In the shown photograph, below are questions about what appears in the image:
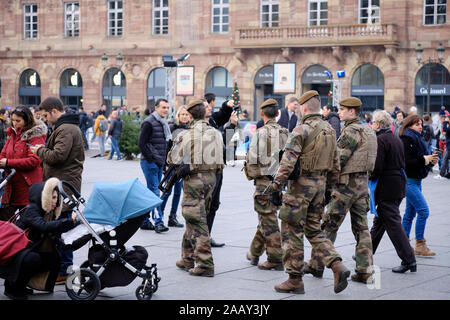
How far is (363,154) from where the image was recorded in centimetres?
757

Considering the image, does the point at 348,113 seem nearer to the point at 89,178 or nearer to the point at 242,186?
the point at 242,186

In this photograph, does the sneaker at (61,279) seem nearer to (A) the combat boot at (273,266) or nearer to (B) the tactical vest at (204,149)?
(B) the tactical vest at (204,149)

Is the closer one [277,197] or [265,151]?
[277,197]

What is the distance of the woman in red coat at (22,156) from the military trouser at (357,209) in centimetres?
317

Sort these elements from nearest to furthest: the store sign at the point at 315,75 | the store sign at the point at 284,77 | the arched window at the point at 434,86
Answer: the arched window at the point at 434,86 < the store sign at the point at 315,75 < the store sign at the point at 284,77

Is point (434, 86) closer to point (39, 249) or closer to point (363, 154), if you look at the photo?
point (363, 154)

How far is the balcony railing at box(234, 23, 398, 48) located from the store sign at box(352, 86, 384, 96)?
7.49 feet

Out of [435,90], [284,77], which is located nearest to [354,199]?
[435,90]

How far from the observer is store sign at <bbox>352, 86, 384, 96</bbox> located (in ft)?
121

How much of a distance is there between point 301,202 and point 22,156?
3.16m

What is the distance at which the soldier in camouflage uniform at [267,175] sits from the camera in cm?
810

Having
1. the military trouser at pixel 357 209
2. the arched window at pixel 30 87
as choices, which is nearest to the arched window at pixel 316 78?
the arched window at pixel 30 87
